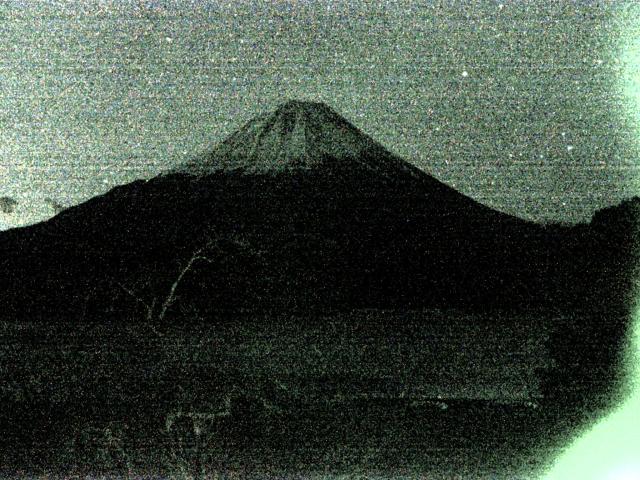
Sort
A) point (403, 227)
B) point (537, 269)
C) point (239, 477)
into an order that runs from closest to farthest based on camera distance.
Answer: point (239, 477), point (537, 269), point (403, 227)

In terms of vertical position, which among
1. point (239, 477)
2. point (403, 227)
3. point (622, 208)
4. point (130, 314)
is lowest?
point (130, 314)

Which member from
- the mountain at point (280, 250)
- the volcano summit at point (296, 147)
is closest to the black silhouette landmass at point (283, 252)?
the mountain at point (280, 250)

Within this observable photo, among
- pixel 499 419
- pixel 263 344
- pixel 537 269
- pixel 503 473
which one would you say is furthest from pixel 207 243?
pixel 503 473

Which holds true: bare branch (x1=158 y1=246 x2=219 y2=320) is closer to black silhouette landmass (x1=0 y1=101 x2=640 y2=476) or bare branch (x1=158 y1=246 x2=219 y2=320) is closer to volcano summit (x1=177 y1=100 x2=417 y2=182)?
black silhouette landmass (x1=0 y1=101 x2=640 y2=476)

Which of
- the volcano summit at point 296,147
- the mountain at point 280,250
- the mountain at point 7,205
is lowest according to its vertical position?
the mountain at point 7,205

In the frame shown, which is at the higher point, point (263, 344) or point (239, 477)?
point (239, 477)

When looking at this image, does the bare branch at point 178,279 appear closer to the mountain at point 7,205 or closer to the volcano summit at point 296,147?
the volcano summit at point 296,147

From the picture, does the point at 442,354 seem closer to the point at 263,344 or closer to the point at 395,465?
the point at 263,344
